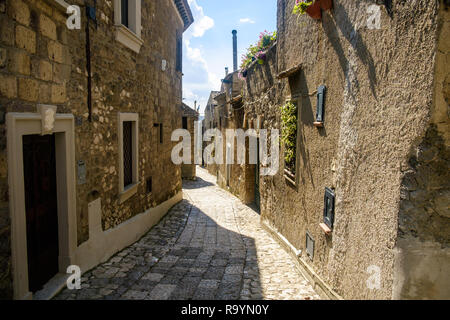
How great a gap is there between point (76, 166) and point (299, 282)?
3.27m

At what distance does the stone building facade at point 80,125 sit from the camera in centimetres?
297

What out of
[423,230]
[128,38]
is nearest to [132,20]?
[128,38]

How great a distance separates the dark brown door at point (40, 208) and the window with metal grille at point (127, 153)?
221 cm

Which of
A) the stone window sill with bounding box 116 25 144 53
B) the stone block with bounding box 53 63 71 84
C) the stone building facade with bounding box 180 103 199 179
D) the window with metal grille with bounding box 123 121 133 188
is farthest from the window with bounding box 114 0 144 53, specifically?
the stone building facade with bounding box 180 103 199 179

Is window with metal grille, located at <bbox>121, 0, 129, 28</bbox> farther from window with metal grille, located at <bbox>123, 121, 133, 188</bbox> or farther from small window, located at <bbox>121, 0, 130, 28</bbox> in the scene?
window with metal grille, located at <bbox>123, 121, 133, 188</bbox>

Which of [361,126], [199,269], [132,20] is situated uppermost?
[132,20]

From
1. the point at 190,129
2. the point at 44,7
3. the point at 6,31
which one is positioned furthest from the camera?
the point at 190,129

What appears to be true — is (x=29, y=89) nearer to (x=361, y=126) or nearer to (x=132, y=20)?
(x=361, y=126)

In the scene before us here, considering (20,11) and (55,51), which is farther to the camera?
(55,51)

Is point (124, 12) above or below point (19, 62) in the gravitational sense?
above

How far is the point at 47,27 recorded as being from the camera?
3498 mm

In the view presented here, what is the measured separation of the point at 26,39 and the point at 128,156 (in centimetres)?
340

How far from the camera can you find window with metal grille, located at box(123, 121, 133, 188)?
243 inches
